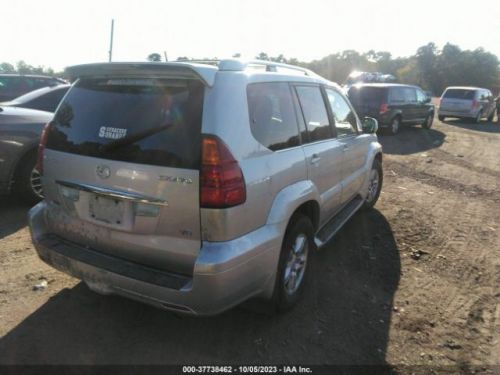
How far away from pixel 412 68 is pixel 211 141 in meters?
73.6

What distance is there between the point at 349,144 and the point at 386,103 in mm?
10249

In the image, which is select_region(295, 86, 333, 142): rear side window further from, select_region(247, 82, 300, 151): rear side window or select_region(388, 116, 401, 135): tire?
select_region(388, 116, 401, 135): tire

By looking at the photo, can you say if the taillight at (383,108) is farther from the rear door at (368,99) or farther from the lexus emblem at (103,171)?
the lexus emblem at (103,171)

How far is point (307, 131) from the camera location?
141 inches

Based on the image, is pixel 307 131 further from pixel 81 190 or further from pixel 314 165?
pixel 81 190

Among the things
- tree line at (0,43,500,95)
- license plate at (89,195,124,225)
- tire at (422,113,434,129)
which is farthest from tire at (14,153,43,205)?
tree line at (0,43,500,95)

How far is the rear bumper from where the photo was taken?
251cm

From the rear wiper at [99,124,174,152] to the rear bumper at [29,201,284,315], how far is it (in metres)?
0.75

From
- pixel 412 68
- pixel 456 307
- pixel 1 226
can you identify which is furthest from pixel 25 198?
pixel 412 68

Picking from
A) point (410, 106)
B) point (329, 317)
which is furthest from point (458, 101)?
point (329, 317)

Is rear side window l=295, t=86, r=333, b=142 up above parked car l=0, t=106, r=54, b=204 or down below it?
above

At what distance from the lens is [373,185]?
6.05m

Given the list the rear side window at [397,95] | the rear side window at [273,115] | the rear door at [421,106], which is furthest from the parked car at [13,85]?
the rear door at [421,106]

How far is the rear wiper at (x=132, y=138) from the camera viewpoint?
2.61m
